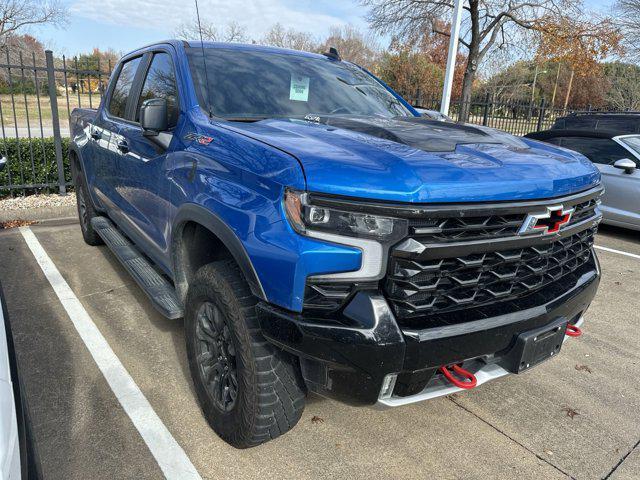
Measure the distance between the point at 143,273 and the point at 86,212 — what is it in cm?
222

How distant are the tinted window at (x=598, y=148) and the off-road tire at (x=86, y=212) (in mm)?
6661

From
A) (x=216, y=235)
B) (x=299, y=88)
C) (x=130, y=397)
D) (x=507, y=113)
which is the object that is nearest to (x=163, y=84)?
(x=299, y=88)

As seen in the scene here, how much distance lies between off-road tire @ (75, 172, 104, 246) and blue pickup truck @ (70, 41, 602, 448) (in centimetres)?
244

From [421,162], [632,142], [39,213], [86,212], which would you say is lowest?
[39,213]

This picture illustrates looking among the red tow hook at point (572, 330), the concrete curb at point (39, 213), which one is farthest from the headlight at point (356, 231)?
the concrete curb at point (39, 213)

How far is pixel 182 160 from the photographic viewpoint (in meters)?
2.64

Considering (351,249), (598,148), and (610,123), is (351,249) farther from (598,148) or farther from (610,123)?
(610,123)

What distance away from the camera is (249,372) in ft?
6.82

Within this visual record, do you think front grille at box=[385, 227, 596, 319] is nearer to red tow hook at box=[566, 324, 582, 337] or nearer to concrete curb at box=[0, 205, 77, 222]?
red tow hook at box=[566, 324, 582, 337]

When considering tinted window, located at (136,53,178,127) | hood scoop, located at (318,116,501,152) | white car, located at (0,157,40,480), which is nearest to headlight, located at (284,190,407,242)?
hood scoop, located at (318,116,501,152)

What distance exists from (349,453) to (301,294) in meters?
1.09

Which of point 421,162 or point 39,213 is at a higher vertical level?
point 421,162

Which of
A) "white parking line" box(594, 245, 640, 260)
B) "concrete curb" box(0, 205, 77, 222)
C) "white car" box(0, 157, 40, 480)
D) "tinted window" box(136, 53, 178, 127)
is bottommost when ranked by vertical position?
"concrete curb" box(0, 205, 77, 222)

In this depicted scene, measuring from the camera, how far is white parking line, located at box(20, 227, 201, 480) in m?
2.37
